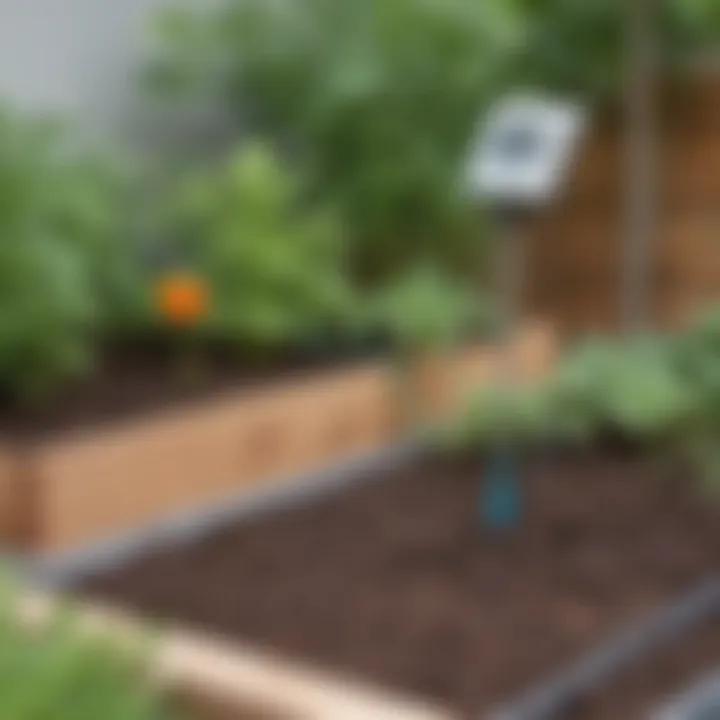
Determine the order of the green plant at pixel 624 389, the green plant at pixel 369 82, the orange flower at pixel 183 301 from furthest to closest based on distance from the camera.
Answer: the green plant at pixel 369 82 < the orange flower at pixel 183 301 < the green plant at pixel 624 389

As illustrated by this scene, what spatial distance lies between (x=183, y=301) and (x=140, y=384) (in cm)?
18

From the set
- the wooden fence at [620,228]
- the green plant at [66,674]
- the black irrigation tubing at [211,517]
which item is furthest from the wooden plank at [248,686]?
the wooden fence at [620,228]

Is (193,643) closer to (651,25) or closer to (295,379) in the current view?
(295,379)

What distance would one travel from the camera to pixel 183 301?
2.88 meters

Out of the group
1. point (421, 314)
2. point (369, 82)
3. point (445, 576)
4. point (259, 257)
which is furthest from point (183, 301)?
point (445, 576)

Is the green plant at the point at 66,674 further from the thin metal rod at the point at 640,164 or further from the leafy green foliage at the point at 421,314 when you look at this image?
the thin metal rod at the point at 640,164

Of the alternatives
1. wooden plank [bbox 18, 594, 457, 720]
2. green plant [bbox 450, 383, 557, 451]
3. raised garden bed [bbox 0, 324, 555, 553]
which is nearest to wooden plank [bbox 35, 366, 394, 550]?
raised garden bed [bbox 0, 324, 555, 553]

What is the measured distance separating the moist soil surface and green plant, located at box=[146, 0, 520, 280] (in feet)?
2.64

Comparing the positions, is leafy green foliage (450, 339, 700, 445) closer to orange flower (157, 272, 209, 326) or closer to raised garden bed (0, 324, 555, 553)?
raised garden bed (0, 324, 555, 553)

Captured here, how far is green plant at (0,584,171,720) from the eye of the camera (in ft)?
3.76

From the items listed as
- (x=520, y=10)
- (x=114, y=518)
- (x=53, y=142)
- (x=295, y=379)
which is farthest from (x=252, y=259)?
(x=520, y=10)

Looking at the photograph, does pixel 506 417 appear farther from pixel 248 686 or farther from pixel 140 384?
pixel 140 384

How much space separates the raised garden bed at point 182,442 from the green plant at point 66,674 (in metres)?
1.10

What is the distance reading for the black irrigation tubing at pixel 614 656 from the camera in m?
1.79
